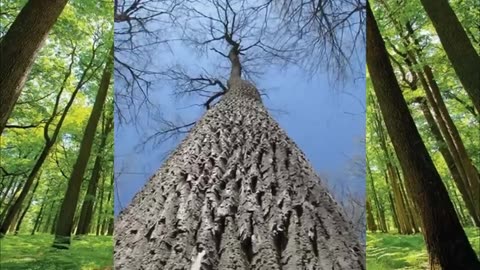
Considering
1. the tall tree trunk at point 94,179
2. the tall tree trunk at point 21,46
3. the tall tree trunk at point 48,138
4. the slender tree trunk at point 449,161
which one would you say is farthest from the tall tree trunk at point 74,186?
the slender tree trunk at point 449,161

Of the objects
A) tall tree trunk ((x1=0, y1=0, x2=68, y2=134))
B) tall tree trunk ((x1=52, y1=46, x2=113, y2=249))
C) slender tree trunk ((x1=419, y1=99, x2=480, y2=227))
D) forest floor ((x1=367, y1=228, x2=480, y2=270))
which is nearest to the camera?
tall tree trunk ((x1=0, y1=0, x2=68, y2=134))

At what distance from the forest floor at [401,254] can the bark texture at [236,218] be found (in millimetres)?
3323

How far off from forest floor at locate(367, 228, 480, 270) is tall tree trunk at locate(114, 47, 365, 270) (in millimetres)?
3299

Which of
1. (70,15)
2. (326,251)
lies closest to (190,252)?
(326,251)

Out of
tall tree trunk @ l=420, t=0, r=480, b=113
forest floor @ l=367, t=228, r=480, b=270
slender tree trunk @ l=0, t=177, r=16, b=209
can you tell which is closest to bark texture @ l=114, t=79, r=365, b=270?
tall tree trunk @ l=420, t=0, r=480, b=113

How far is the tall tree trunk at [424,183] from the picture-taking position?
2820 mm

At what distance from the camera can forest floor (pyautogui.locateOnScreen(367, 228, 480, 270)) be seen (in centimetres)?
466

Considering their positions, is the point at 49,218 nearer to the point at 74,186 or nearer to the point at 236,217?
the point at 74,186

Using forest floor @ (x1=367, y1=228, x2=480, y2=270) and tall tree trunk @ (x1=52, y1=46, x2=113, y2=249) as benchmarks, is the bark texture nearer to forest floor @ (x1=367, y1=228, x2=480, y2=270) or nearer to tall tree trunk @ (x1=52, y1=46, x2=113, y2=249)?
forest floor @ (x1=367, y1=228, x2=480, y2=270)

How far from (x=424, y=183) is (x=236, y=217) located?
2.06 m

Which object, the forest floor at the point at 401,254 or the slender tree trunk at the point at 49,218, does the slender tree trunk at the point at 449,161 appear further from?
the slender tree trunk at the point at 49,218

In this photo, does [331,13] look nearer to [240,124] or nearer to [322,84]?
[322,84]

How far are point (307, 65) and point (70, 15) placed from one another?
429cm

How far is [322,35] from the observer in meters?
3.07
